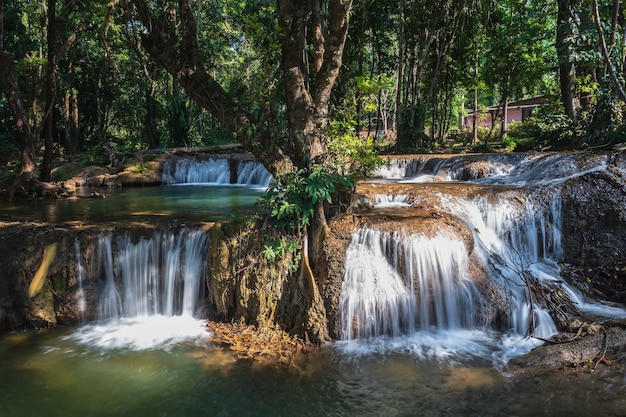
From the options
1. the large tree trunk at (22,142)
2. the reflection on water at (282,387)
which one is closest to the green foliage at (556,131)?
the reflection on water at (282,387)

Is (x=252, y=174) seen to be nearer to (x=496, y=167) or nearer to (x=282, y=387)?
(x=496, y=167)

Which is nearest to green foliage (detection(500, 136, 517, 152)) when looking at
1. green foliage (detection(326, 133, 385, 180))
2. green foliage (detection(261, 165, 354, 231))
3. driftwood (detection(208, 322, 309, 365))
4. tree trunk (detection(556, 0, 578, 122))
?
tree trunk (detection(556, 0, 578, 122))

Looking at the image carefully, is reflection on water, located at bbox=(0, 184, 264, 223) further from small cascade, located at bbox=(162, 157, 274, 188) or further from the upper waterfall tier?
the upper waterfall tier

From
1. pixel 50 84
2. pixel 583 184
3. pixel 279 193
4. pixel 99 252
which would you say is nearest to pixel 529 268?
pixel 583 184

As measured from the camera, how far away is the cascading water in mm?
6363

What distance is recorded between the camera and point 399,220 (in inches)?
243

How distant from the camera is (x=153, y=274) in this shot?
6465 millimetres

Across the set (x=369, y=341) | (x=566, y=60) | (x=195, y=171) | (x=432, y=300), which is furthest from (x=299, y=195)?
(x=195, y=171)

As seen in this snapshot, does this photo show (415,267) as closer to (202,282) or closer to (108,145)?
(202,282)

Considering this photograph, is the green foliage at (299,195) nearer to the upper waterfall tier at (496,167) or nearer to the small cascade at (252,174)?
the upper waterfall tier at (496,167)

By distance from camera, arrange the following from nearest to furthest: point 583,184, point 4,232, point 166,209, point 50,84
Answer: point 4,232
point 583,184
point 166,209
point 50,84

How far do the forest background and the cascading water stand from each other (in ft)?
7.07

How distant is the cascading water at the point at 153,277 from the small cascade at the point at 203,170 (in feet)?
27.0

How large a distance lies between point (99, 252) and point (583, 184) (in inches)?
297
